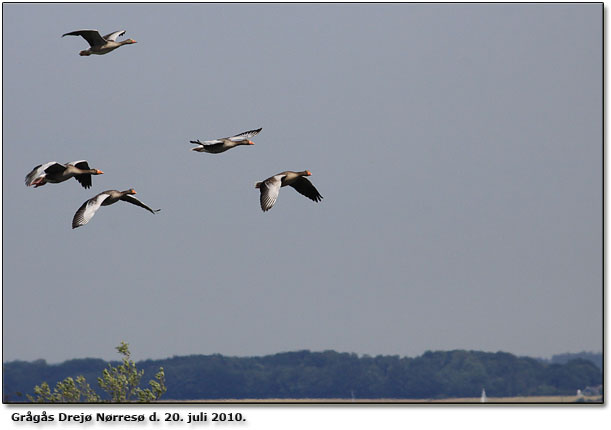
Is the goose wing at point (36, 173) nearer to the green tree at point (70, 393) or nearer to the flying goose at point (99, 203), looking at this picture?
the flying goose at point (99, 203)

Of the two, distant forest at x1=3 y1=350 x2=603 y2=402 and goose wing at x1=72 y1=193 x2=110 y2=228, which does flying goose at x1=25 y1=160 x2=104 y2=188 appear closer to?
goose wing at x1=72 y1=193 x2=110 y2=228

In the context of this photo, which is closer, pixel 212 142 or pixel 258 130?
pixel 212 142

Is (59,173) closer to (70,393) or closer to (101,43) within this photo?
(101,43)

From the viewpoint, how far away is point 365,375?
120 metres

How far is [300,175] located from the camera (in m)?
34.0

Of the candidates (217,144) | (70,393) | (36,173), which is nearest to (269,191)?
(217,144)

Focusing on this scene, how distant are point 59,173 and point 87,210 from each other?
140 inches

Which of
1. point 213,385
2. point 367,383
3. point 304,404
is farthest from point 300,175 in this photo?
point 367,383

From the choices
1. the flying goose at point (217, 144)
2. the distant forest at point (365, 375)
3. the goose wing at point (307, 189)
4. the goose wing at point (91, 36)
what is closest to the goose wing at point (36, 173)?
the flying goose at point (217, 144)

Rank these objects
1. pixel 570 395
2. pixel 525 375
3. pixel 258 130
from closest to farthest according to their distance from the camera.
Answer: pixel 258 130, pixel 570 395, pixel 525 375
